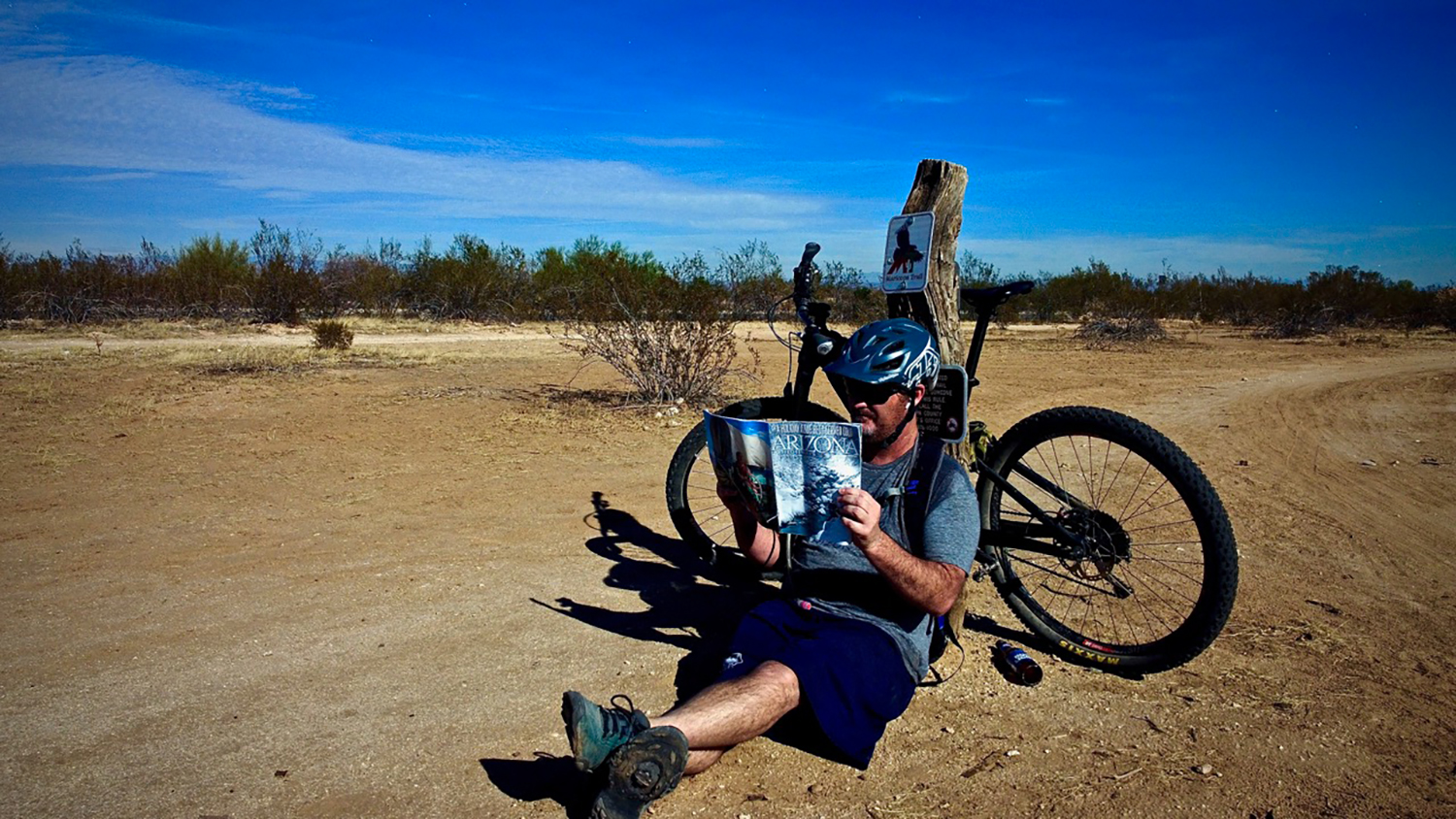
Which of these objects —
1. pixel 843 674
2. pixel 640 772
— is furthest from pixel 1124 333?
pixel 640 772

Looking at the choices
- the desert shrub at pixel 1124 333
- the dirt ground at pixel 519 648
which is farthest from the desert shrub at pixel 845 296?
the dirt ground at pixel 519 648

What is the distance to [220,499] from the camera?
5832 mm

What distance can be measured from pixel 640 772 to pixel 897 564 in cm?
89

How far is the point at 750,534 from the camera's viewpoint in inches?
114

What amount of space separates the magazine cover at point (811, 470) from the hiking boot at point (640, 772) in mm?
645

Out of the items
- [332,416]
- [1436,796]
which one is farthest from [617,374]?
[1436,796]

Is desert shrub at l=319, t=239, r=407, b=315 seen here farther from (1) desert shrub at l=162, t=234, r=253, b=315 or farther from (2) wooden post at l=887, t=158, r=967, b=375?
(2) wooden post at l=887, t=158, r=967, b=375

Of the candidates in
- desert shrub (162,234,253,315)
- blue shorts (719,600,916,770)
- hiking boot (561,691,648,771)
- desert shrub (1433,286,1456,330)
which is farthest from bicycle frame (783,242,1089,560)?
desert shrub (1433,286,1456,330)

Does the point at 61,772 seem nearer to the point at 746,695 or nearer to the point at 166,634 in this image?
the point at 166,634

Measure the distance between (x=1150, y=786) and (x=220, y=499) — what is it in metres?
5.69

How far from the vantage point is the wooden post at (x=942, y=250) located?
378cm

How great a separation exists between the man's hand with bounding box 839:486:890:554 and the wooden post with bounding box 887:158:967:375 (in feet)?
5.26

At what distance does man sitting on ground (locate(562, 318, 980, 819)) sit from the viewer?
2297 mm

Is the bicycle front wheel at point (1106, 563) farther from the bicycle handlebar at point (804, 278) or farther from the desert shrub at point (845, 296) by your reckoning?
the desert shrub at point (845, 296)
